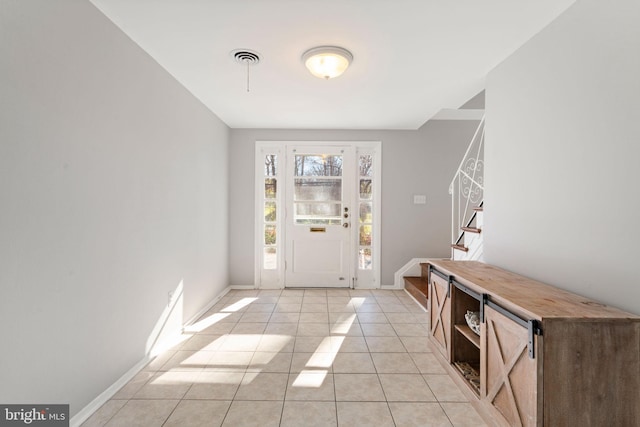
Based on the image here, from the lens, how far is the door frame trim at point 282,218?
443 cm

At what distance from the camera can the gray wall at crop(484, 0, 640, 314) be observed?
1.38 m

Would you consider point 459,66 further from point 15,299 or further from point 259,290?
point 259,290

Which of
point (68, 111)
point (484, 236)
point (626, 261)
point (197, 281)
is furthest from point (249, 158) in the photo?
point (626, 261)

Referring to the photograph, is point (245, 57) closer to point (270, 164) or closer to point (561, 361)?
point (270, 164)

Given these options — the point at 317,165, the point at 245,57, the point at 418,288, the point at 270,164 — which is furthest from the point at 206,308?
the point at 245,57

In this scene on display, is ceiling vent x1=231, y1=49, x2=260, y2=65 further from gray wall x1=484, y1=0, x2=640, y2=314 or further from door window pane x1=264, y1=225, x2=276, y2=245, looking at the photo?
door window pane x1=264, y1=225, x2=276, y2=245

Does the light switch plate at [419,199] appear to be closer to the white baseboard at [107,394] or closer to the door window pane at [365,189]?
the door window pane at [365,189]

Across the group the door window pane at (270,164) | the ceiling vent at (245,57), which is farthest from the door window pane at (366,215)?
the ceiling vent at (245,57)

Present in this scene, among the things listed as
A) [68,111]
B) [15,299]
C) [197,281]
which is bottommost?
[197,281]

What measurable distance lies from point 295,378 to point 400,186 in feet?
10.2

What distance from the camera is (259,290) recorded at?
4414 mm

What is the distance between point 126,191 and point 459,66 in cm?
272

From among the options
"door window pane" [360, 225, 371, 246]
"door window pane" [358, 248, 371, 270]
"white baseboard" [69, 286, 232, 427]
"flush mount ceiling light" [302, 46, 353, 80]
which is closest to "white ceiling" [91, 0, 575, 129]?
"flush mount ceiling light" [302, 46, 353, 80]

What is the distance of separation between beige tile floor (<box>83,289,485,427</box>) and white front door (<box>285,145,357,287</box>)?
1.10 meters
